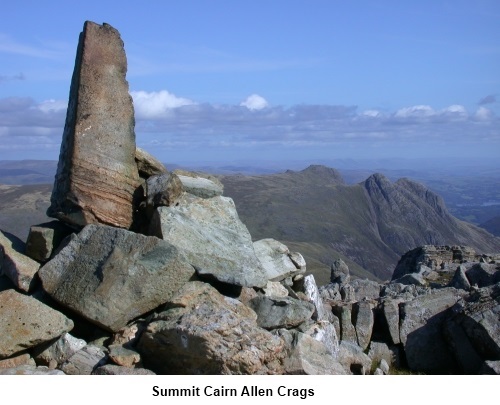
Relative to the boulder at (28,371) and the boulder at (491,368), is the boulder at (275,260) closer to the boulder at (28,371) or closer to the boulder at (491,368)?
the boulder at (491,368)

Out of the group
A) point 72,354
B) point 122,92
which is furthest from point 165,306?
point 122,92

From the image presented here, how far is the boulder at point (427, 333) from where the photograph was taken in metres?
19.3

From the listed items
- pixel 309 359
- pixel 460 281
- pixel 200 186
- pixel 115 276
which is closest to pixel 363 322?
pixel 309 359

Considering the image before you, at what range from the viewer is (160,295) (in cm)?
1487

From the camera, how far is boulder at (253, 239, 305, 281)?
20.6 m

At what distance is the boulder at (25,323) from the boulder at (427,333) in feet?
37.7

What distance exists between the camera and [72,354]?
14.0 m

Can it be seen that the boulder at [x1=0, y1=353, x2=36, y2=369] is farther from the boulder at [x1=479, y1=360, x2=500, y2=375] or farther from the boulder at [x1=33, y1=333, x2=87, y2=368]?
the boulder at [x1=479, y1=360, x2=500, y2=375]

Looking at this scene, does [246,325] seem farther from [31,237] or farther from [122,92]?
[122,92]

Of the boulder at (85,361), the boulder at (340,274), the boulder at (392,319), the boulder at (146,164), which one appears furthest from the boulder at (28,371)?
the boulder at (340,274)

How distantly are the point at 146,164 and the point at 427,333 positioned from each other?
11201 millimetres

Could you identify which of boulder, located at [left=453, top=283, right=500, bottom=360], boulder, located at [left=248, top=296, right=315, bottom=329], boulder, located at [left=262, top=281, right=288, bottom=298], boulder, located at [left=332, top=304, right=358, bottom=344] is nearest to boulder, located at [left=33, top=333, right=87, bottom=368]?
boulder, located at [left=248, top=296, right=315, bottom=329]

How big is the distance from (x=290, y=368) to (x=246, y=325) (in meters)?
1.38

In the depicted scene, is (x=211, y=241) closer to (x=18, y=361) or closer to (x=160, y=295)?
(x=160, y=295)
